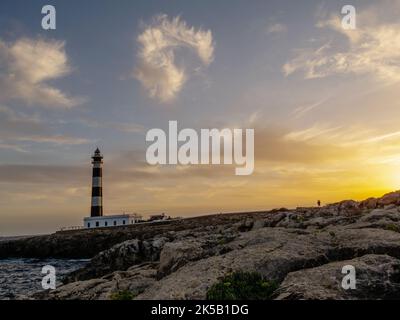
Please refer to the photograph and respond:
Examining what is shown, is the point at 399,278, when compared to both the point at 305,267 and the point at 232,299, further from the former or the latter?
the point at 232,299

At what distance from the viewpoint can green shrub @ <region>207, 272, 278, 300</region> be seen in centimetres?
1250

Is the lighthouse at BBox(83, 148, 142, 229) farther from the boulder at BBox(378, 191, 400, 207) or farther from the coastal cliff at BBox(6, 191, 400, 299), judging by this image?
the coastal cliff at BBox(6, 191, 400, 299)

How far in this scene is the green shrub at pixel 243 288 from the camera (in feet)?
41.0

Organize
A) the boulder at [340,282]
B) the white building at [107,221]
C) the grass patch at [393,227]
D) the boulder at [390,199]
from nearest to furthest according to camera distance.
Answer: the boulder at [340,282] < the grass patch at [393,227] < the boulder at [390,199] < the white building at [107,221]

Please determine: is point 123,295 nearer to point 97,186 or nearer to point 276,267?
point 276,267

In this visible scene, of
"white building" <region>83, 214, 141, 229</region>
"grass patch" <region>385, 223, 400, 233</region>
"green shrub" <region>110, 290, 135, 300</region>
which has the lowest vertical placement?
"white building" <region>83, 214, 141, 229</region>

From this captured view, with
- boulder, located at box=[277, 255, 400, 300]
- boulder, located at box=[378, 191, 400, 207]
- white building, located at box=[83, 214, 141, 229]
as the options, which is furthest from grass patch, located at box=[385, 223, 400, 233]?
white building, located at box=[83, 214, 141, 229]

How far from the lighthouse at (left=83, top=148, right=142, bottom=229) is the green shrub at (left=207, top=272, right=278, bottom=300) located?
9220 cm

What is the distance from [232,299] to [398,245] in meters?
7.61

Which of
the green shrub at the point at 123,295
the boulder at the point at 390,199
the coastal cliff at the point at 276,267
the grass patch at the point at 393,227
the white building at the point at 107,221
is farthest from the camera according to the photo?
the white building at the point at 107,221

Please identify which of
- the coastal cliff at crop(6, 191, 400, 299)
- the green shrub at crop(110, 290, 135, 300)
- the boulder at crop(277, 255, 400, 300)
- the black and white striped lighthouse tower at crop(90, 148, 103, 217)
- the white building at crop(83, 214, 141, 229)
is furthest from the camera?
the white building at crop(83, 214, 141, 229)

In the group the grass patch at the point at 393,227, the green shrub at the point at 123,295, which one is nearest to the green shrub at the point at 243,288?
the green shrub at the point at 123,295

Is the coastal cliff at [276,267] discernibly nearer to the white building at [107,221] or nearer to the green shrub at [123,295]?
the green shrub at [123,295]
